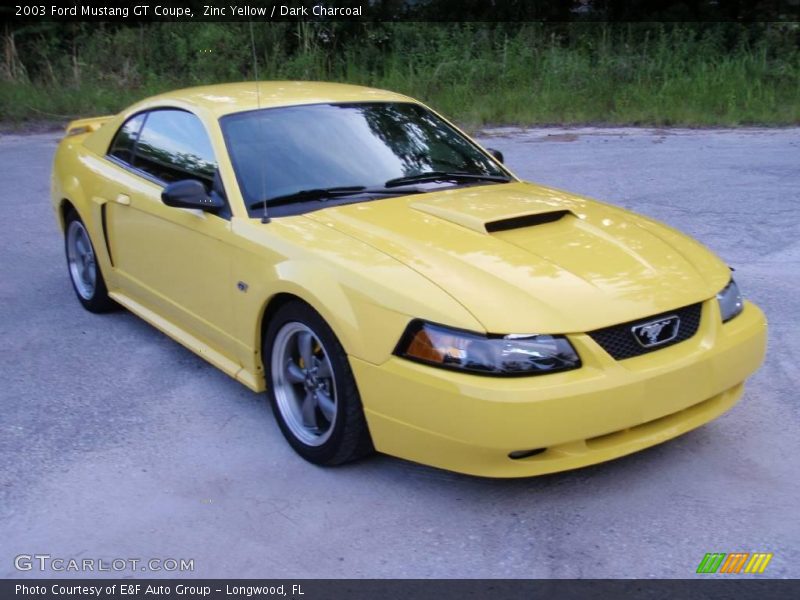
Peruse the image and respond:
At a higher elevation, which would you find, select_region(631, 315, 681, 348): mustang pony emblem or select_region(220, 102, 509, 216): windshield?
select_region(220, 102, 509, 216): windshield

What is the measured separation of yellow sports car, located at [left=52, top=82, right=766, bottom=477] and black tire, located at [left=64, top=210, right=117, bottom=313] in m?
0.35

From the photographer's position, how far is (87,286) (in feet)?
19.2

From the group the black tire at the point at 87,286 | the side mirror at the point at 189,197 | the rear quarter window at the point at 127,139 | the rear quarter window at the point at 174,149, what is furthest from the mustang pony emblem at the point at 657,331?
the black tire at the point at 87,286

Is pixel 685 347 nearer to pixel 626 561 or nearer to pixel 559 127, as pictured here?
pixel 626 561

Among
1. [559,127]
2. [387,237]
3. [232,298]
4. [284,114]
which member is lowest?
[559,127]

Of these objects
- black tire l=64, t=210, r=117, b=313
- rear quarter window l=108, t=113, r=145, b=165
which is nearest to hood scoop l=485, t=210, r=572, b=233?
rear quarter window l=108, t=113, r=145, b=165

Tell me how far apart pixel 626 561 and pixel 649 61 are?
14429mm

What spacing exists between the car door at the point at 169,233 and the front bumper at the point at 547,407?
1.15 metres

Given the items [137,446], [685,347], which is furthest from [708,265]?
[137,446]

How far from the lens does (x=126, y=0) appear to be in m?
21.2

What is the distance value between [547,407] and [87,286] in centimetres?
378

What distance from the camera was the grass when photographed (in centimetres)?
1393
